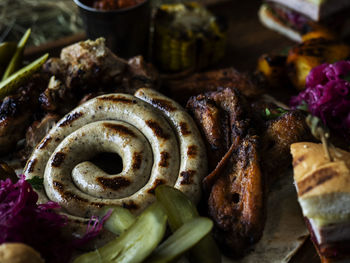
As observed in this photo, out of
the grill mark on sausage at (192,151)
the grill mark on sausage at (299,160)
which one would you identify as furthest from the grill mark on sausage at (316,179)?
the grill mark on sausage at (192,151)

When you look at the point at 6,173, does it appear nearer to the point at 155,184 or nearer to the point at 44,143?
the point at 44,143

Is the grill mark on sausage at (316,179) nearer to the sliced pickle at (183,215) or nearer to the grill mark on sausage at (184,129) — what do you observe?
the sliced pickle at (183,215)

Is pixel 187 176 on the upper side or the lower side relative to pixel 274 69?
upper

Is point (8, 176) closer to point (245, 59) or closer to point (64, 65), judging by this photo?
point (64, 65)

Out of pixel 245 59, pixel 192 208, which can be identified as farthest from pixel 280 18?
pixel 192 208

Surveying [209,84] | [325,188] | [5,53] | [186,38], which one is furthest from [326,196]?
[5,53]

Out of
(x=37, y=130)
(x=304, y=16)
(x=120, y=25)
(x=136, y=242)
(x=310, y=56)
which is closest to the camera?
(x=136, y=242)

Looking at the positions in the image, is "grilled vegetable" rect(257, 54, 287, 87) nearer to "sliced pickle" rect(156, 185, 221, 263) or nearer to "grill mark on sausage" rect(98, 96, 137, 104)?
"grill mark on sausage" rect(98, 96, 137, 104)
